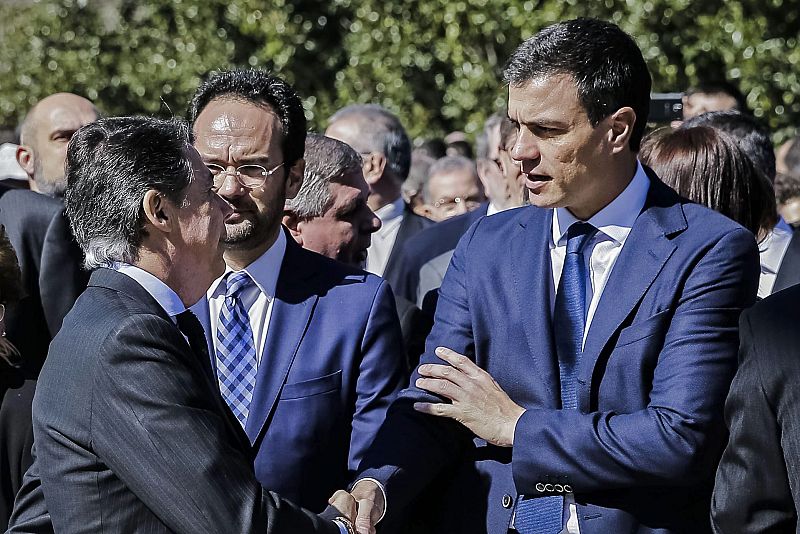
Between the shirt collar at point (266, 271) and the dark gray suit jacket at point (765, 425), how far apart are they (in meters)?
1.58

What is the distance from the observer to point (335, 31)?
571 inches

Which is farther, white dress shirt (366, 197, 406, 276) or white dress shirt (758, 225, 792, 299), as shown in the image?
white dress shirt (366, 197, 406, 276)

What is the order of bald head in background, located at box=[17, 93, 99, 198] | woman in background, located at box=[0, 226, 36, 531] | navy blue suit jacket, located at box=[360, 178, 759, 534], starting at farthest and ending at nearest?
bald head in background, located at box=[17, 93, 99, 198], woman in background, located at box=[0, 226, 36, 531], navy blue suit jacket, located at box=[360, 178, 759, 534]

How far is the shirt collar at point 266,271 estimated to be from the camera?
3.64m

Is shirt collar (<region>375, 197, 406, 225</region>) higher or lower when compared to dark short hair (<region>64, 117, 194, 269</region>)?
lower

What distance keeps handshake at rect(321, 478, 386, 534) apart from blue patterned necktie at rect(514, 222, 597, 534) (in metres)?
0.38

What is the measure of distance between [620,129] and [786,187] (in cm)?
426

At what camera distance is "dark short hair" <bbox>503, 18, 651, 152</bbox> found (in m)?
3.24

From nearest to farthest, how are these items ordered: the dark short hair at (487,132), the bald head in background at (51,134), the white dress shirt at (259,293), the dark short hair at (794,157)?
the white dress shirt at (259,293)
the bald head in background at (51,134)
the dark short hair at (794,157)
the dark short hair at (487,132)

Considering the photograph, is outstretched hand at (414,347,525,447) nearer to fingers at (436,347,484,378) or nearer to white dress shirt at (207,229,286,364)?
fingers at (436,347,484,378)

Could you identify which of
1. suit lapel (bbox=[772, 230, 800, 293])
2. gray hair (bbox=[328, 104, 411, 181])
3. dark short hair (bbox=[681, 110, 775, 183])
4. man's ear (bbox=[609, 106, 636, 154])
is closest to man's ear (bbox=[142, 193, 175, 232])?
man's ear (bbox=[609, 106, 636, 154])

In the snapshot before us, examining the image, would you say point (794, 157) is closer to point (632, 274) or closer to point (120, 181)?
point (632, 274)

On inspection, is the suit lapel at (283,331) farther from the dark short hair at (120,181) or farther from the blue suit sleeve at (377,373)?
the dark short hair at (120,181)

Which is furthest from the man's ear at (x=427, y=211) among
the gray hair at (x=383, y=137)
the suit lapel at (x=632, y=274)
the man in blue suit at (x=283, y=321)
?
the suit lapel at (x=632, y=274)
